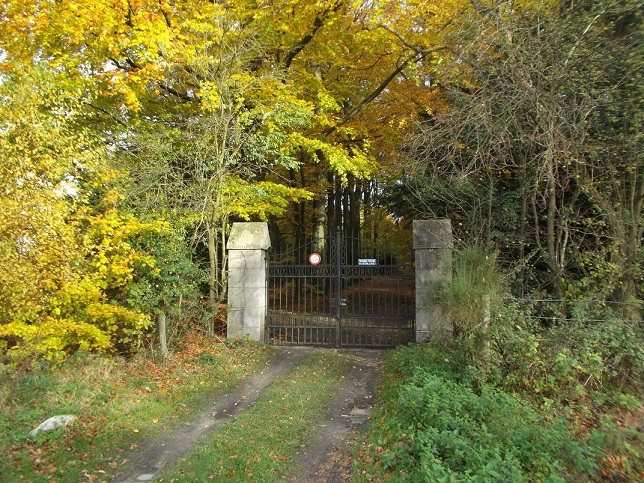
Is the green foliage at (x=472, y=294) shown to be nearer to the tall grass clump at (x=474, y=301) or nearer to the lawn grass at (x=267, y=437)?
the tall grass clump at (x=474, y=301)

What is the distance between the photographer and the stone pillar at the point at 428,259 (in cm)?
969

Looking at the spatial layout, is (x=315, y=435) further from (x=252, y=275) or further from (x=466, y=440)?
(x=252, y=275)

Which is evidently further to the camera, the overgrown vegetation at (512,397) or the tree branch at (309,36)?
the tree branch at (309,36)

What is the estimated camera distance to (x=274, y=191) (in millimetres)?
12148

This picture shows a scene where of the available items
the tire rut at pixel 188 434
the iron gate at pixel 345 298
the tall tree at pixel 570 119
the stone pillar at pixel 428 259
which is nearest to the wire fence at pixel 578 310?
the tall tree at pixel 570 119

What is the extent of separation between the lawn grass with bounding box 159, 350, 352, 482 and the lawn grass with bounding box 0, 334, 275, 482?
810mm

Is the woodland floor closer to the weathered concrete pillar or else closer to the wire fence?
the weathered concrete pillar

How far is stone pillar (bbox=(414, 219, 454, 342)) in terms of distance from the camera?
31.8 ft

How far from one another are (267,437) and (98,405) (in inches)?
94.0

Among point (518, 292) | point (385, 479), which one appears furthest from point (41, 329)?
point (518, 292)

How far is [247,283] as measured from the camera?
10711mm

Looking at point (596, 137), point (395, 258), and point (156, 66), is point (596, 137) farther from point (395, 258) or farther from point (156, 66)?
point (156, 66)

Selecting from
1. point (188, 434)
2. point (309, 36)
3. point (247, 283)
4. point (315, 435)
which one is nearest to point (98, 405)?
point (188, 434)

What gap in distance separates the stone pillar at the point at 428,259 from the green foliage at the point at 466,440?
3.64 metres
